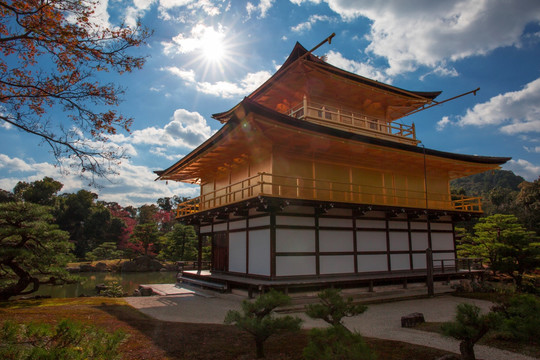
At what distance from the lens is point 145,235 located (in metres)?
36.5

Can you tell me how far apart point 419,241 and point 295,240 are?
310 inches

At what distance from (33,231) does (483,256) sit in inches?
920

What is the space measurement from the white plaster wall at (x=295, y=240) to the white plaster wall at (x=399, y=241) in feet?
16.0

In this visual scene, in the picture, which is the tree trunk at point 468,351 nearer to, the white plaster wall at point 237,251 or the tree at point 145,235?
the white plaster wall at point 237,251

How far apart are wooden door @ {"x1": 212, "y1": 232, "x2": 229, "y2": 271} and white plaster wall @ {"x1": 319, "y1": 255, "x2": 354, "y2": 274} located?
5.31 m

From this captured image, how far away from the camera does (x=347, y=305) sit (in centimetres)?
609

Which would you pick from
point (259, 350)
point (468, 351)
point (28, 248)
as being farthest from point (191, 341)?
point (28, 248)

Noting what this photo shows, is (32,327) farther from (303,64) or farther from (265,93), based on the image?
(265,93)

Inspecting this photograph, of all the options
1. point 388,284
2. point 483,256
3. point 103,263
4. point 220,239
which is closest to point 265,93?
Answer: point 220,239

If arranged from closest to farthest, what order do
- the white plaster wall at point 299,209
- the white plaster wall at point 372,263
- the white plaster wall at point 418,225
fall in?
1. the white plaster wall at point 299,209
2. the white plaster wall at point 372,263
3. the white plaster wall at point 418,225

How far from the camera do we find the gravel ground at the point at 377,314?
6673mm

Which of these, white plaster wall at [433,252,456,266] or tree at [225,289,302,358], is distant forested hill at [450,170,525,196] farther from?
tree at [225,289,302,358]

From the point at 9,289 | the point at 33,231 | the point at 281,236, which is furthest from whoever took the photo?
the point at 281,236

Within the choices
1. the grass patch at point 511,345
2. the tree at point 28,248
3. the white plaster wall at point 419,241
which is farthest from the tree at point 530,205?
the tree at point 28,248
